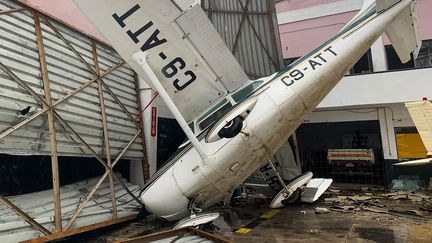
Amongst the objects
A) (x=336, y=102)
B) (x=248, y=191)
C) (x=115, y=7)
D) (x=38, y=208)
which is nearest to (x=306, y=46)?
(x=336, y=102)

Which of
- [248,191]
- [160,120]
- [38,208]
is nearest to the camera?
[38,208]

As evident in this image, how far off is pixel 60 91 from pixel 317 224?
645cm

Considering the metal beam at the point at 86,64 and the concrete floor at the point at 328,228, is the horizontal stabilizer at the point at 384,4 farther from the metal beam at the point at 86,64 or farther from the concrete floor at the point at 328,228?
the metal beam at the point at 86,64

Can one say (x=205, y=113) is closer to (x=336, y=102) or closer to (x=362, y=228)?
(x=362, y=228)

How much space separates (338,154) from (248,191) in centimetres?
445

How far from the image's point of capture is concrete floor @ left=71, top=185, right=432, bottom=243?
5.42 meters

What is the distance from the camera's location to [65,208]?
621 centimetres

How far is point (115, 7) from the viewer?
16.6ft

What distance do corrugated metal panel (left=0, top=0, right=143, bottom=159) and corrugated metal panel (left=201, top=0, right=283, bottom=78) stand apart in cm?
331

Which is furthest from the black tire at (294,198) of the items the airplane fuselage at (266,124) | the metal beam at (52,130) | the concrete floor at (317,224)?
the metal beam at (52,130)

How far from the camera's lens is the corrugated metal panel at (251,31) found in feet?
27.6

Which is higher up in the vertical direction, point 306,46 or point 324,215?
point 306,46

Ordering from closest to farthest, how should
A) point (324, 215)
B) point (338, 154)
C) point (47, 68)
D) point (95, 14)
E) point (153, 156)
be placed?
point (95, 14) < point (47, 68) < point (324, 215) < point (153, 156) < point (338, 154)

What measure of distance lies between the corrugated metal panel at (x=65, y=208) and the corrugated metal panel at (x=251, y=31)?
16.9 feet
